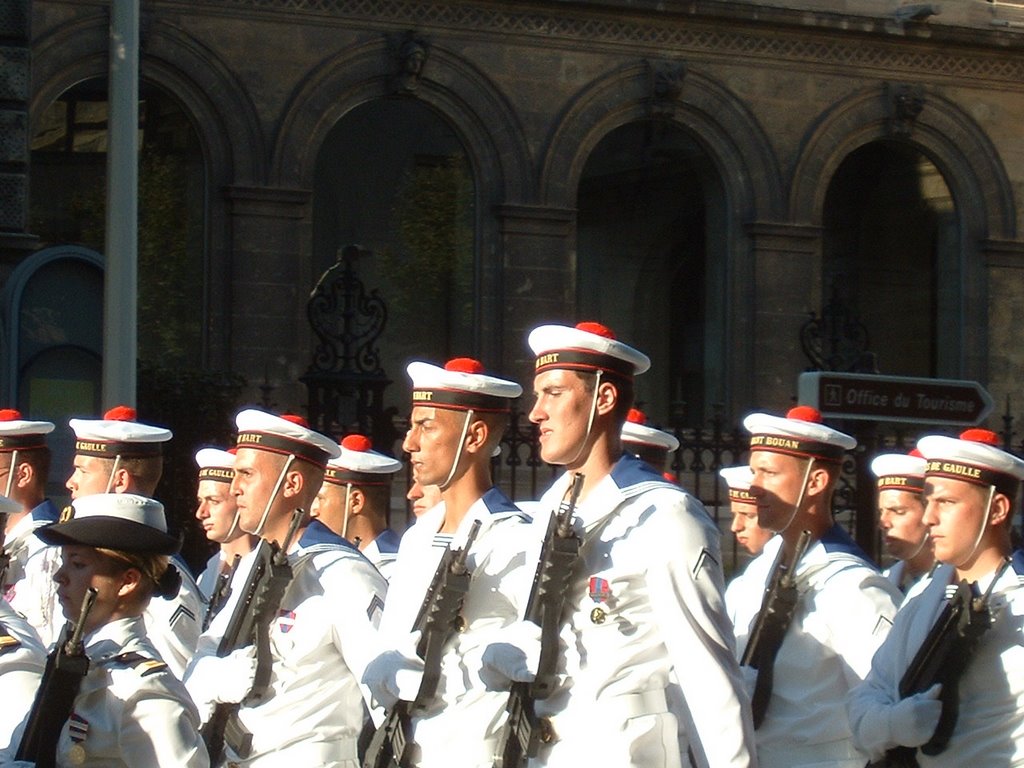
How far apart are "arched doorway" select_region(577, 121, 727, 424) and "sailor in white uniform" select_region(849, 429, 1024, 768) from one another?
21787 millimetres

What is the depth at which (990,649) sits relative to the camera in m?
6.29

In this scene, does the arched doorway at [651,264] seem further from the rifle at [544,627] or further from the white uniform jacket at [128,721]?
the white uniform jacket at [128,721]

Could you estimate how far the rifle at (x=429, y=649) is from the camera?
612 centimetres

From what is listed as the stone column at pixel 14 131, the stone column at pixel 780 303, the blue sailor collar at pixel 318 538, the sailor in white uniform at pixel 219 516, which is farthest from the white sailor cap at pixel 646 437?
the stone column at pixel 780 303

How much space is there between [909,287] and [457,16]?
9106mm

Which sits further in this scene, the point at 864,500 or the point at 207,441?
the point at 207,441

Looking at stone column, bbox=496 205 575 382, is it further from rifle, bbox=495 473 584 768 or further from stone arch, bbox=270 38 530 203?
rifle, bbox=495 473 584 768

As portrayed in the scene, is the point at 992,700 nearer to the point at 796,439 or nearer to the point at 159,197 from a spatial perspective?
the point at 796,439

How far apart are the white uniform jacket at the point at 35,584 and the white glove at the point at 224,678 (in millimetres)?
1447

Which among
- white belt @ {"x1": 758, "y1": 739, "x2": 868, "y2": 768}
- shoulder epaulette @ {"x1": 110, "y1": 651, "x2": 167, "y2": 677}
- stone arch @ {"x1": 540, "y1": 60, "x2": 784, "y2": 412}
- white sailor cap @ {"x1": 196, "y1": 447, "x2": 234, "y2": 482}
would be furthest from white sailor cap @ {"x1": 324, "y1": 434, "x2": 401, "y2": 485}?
stone arch @ {"x1": 540, "y1": 60, "x2": 784, "y2": 412}

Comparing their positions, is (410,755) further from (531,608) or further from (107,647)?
(107,647)

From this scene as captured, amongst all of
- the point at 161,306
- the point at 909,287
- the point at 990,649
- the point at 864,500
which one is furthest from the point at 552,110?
the point at 990,649

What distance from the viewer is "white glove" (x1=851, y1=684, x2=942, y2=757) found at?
6176 millimetres

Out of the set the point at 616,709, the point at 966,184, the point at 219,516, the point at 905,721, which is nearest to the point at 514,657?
the point at 616,709
